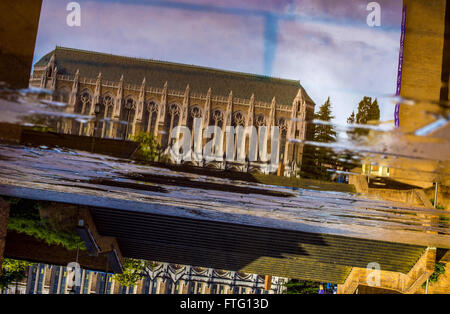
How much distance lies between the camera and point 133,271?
15.3ft

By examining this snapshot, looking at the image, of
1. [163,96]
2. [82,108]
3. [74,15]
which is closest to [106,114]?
[82,108]

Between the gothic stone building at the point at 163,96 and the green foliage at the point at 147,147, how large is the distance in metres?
0.05

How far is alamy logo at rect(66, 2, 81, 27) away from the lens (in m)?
3.26

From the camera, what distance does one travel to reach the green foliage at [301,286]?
4.74 metres

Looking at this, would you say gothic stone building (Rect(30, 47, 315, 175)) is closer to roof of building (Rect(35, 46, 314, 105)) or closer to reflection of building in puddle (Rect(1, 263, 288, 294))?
roof of building (Rect(35, 46, 314, 105))

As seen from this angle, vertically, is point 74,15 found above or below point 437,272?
above

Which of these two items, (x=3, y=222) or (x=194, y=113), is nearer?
(x=194, y=113)

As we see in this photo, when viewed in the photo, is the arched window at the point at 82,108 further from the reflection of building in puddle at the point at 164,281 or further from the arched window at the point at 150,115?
the reflection of building in puddle at the point at 164,281

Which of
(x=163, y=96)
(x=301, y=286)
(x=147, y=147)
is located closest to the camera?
(x=163, y=96)

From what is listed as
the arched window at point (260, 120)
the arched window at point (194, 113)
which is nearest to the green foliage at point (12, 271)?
the arched window at point (194, 113)

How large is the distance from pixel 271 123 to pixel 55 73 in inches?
63.9

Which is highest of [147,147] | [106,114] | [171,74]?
[171,74]

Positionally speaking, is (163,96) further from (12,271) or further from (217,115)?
(12,271)

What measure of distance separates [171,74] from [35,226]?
2447mm
